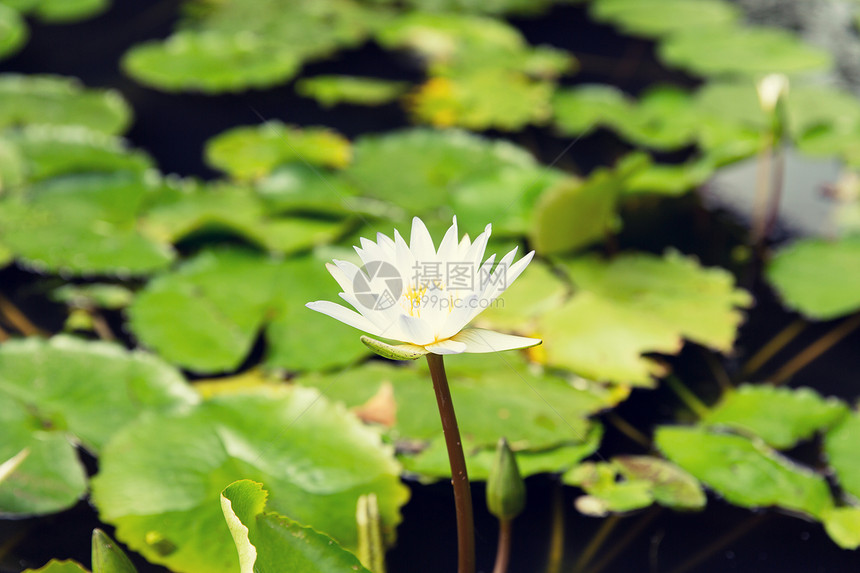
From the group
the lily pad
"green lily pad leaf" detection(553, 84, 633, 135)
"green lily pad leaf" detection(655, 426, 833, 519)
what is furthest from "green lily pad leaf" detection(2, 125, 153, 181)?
"green lily pad leaf" detection(655, 426, 833, 519)

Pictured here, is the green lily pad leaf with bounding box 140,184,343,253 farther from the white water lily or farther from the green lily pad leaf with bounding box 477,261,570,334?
the white water lily

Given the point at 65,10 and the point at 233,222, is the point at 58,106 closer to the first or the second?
the point at 65,10

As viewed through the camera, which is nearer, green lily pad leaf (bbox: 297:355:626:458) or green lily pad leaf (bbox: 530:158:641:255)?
green lily pad leaf (bbox: 297:355:626:458)

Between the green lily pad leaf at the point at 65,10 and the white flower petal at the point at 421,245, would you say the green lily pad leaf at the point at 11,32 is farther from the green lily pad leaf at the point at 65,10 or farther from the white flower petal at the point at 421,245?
the white flower petal at the point at 421,245

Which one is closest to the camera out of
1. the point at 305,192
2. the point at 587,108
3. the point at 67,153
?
the point at 305,192

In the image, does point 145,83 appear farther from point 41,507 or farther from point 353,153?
point 41,507

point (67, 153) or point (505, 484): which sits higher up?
point (505, 484)

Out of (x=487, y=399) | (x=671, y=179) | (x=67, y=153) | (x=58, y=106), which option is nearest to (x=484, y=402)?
(x=487, y=399)
